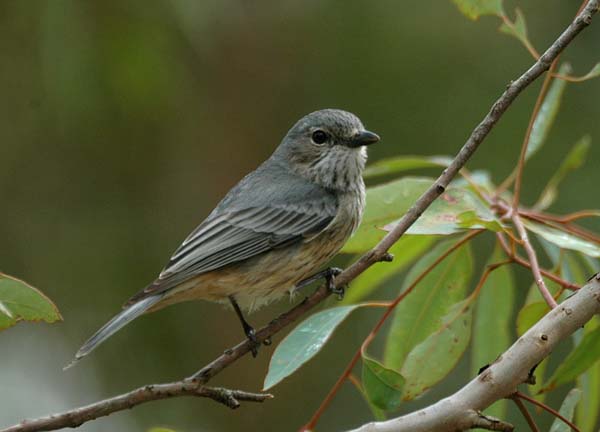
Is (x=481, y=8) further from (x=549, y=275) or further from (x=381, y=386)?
(x=381, y=386)

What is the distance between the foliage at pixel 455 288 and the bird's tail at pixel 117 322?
73 cm

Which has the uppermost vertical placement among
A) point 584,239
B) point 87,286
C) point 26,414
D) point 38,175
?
point 38,175

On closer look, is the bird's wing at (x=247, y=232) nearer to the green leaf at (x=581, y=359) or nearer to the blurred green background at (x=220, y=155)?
the green leaf at (x=581, y=359)

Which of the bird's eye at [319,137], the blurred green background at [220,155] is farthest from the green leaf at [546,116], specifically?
the blurred green background at [220,155]

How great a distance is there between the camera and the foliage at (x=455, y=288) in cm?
274

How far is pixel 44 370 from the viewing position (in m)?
7.53

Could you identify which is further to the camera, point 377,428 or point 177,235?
point 177,235

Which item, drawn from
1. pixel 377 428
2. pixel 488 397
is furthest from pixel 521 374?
pixel 377 428

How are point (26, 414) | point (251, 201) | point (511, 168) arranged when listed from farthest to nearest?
point (26, 414) < point (511, 168) < point (251, 201)

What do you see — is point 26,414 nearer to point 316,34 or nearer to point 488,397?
point 316,34

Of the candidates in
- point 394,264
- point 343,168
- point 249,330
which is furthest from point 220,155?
point 394,264

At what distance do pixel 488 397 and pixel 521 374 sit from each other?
0.11 meters

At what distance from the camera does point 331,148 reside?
14.2 feet

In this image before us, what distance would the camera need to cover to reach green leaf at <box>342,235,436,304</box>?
3326mm
